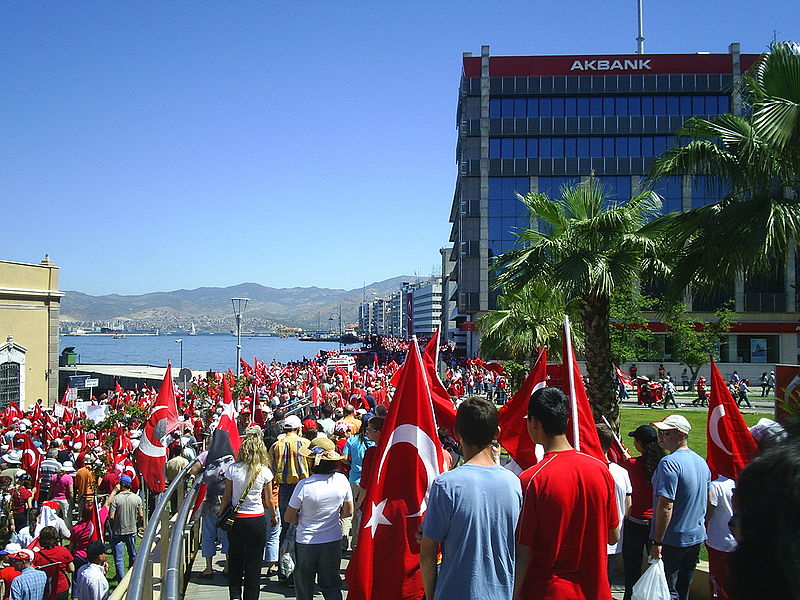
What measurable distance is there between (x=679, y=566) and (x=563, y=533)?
102 inches

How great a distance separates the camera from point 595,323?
40.1 ft

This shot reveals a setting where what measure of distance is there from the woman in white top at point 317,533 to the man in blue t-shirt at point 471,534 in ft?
7.32

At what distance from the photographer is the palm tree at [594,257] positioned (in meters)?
11.5

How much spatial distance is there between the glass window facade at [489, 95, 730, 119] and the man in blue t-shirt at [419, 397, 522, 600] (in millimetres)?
54590

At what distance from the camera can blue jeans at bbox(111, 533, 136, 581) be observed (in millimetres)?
9648

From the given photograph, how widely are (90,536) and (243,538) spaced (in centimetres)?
427

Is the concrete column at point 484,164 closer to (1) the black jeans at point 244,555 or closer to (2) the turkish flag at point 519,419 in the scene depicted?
(2) the turkish flag at point 519,419

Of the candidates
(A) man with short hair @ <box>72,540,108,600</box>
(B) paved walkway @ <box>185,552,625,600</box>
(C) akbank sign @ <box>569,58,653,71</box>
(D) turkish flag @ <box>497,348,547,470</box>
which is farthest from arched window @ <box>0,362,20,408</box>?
(C) akbank sign @ <box>569,58,653,71</box>

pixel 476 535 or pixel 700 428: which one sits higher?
pixel 476 535

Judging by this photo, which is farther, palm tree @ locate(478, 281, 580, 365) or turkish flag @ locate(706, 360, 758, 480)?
palm tree @ locate(478, 281, 580, 365)

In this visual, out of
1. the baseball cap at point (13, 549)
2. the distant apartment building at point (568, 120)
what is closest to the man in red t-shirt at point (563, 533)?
the baseball cap at point (13, 549)

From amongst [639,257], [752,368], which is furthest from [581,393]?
[752,368]

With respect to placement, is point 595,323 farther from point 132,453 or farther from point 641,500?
point 132,453

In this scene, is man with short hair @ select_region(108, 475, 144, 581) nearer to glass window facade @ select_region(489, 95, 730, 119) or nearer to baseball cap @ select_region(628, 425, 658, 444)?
baseball cap @ select_region(628, 425, 658, 444)
